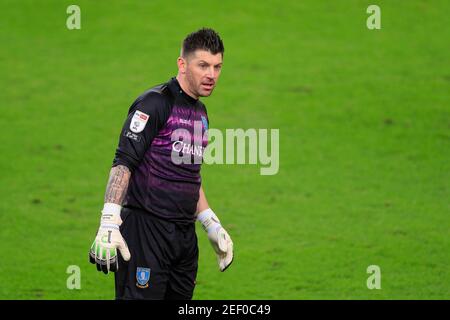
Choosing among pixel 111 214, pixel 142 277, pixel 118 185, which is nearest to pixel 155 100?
pixel 118 185

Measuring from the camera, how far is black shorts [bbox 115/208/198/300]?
21.6ft

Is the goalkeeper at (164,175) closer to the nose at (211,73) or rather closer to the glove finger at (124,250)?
the nose at (211,73)

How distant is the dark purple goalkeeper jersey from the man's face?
14cm

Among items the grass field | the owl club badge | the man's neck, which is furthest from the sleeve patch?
the grass field

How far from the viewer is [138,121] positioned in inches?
251

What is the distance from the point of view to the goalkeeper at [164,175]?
647 cm

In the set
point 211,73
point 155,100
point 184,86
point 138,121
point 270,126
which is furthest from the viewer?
point 270,126

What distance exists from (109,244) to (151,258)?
1.76 ft

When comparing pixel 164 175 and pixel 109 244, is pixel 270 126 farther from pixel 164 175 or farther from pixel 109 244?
pixel 109 244

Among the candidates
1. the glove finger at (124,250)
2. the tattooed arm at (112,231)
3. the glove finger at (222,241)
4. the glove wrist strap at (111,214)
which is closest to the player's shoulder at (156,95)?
the tattooed arm at (112,231)

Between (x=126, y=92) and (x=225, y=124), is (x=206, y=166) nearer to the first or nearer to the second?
(x=225, y=124)

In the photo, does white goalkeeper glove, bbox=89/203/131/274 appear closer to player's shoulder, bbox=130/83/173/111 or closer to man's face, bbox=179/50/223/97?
player's shoulder, bbox=130/83/173/111

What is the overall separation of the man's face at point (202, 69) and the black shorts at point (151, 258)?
1019 millimetres
